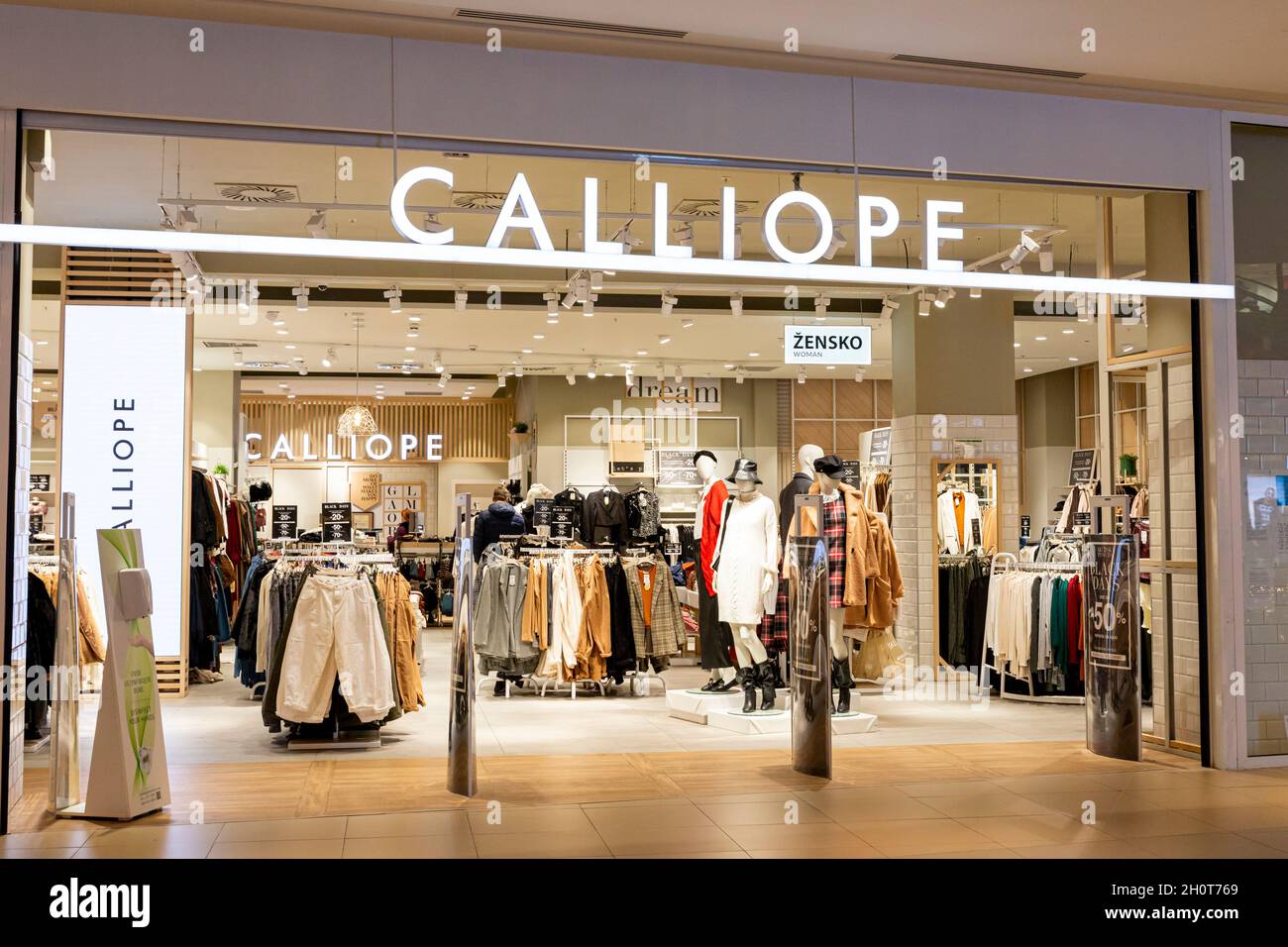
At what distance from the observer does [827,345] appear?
363 inches

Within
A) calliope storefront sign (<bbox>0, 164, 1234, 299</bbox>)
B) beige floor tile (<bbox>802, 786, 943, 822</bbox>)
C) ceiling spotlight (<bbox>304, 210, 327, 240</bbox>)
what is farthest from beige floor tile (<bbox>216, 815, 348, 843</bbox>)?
ceiling spotlight (<bbox>304, 210, 327, 240</bbox>)

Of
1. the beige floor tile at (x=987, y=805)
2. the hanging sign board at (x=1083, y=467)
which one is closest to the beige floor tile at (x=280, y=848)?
the beige floor tile at (x=987, y=805)

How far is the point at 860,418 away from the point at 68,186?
12.2 m

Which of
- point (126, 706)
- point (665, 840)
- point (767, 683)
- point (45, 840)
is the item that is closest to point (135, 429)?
point (126, 706)

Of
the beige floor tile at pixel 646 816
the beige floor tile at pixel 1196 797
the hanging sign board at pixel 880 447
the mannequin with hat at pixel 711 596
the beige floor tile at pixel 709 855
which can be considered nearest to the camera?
the beige floor tile at pixel 709 855

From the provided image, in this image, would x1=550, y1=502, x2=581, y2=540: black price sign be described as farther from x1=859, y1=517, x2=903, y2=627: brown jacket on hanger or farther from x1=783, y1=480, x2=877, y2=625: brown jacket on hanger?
x1=859, y1=517, x2=903, y2=627: brown jacket on hanger

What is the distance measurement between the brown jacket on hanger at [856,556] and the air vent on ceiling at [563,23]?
3.25 metres

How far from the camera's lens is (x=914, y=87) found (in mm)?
5961

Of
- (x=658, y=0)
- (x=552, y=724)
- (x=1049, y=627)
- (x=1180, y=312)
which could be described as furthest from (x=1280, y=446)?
(x=552, y=724)

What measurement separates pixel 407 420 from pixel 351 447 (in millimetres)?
1108

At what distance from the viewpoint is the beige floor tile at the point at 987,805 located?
5.07 m

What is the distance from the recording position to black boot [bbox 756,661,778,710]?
7477 millimetres

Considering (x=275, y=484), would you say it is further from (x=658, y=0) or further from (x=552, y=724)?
(x=658, y=0)

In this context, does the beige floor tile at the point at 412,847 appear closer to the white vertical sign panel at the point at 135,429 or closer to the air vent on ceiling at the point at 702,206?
the white vertical sign panel at the point at 135,429
